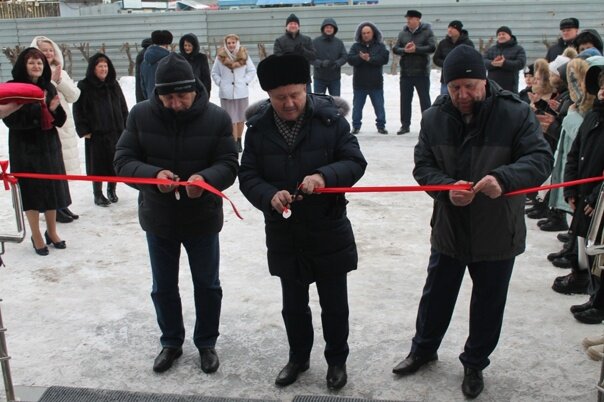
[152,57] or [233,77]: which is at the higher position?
[152,57]

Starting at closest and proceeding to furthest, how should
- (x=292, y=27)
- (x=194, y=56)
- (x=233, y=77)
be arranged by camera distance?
(x=194, y=56) → (x=233, y=77) → (x=292, y=27)

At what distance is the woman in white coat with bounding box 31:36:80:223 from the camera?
645 cm

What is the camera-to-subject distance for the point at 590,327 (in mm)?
4066

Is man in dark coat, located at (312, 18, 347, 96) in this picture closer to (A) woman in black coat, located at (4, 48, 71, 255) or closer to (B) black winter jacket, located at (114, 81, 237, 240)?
(A) woman in black coat, located at (4, 48, 71, 255)

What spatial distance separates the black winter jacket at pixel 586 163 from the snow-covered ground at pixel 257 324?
688mm

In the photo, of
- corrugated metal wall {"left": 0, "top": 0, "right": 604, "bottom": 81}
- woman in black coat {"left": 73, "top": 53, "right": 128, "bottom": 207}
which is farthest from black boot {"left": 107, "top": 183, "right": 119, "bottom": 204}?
corrugated metal wall {"left": 0, "top": 0, "right": 604, "bottom": 81}

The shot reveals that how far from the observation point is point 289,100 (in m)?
3.10

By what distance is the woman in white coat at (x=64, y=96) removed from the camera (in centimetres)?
645

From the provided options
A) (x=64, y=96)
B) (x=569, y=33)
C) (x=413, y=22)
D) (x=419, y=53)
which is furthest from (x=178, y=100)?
(x=413, y=22)

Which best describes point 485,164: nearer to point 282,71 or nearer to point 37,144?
point 282,71

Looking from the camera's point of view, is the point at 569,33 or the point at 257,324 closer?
the point at 257,324

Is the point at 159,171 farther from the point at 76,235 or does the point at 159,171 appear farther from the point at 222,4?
the point at 222,4

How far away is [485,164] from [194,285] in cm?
177

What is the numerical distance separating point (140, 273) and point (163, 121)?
2.06 m
